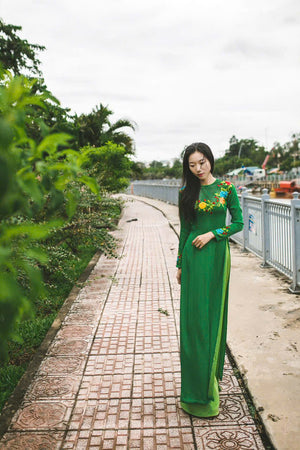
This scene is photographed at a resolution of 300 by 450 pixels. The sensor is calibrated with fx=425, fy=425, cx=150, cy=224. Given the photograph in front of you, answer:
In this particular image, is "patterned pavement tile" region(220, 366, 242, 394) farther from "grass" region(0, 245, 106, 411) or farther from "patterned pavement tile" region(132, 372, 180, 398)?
"grass" region(0, 245, 106, 411)

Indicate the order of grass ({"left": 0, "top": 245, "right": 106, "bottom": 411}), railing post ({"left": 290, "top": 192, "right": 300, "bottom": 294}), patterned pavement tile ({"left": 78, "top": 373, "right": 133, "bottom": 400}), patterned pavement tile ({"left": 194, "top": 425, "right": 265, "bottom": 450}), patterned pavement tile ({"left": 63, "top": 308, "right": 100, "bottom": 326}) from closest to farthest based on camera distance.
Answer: patterned pavement tile ({"left": 194, "top": 425, "right": 265, "bottom": 450}) < patterned pavement tile ({"left": 78, "top": 373, "right": 133, "bottom": 400}) < grass ({"left": 0, "top": 245, "right": 106, "bottom": 411}) < patterned pavement tile ({"left": 63, "top": 308, "right": 100, "bottom": 326}) < railing post ({"left": 290, "top": 192, "right": 300, "bottom": 294})

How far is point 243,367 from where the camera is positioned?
3.71 m

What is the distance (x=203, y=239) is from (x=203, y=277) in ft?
0.88

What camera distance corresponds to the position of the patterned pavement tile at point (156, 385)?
10.9 ft

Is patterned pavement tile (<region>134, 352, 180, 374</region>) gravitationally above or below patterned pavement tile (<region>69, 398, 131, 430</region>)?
below

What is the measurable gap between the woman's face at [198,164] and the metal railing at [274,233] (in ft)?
10.5

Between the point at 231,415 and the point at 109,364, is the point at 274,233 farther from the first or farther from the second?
the point at 231,415

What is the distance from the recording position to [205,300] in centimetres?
298

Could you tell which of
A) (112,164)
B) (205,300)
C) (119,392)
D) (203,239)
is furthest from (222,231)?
(112,164)

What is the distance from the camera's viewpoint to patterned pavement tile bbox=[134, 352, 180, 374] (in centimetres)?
373

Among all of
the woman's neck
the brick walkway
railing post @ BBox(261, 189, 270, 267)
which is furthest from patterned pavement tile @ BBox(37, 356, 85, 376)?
railing post @ BBox(261, 189, 270, 267)

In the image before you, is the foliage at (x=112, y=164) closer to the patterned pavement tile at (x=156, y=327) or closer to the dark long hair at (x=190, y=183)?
the patterned pavement tile at (x=156, y=327)

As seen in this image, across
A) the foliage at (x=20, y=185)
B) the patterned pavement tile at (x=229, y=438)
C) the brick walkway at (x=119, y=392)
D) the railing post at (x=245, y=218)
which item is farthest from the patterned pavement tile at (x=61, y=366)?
the railing post at (x=245, y=218)

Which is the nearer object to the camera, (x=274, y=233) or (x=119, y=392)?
(x=119, y=392)
